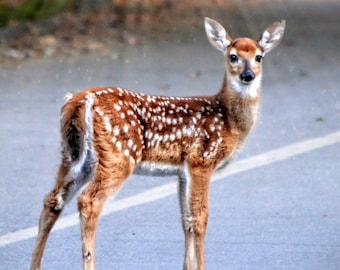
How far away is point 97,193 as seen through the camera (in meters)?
7.87

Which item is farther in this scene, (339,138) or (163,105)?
(339,138)

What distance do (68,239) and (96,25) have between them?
10434 millimetres

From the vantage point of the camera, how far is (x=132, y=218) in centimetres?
981

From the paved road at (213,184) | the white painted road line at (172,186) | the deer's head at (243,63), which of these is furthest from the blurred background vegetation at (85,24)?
the deer's head at (243,63)

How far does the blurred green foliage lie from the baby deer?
1006 cm

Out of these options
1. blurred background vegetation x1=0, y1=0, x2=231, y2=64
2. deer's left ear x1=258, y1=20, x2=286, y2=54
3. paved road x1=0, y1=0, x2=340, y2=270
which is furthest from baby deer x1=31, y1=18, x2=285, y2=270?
blurred background vegetation x1=0, y1=0, x2=231, y2=64

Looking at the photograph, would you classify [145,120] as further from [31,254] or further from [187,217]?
[31,254]

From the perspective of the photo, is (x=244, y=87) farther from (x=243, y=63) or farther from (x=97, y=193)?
(x=97, y=193)

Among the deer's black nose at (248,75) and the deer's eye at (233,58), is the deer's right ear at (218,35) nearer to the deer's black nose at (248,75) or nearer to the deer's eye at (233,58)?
the deer's eye at (233,58)

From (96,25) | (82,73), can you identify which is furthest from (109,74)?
(96,25)

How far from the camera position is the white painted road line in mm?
9305

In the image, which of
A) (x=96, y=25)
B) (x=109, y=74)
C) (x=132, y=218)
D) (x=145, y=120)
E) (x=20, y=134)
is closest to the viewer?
(x=145, y=120)

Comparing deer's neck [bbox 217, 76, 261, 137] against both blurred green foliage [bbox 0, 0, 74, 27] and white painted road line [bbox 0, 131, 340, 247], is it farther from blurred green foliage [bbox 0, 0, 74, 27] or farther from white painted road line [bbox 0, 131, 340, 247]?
blurred green foliage [bbox 0, 0, 74, 27]

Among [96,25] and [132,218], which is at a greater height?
[132,218]
